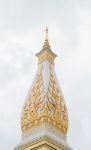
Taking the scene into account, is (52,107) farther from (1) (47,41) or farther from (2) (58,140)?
(1) (47,41)

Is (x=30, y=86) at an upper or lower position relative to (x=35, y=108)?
upper

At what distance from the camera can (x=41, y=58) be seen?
33.8m

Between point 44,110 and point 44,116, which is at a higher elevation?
point 44,110

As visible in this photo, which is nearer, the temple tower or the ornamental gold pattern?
the temple tower

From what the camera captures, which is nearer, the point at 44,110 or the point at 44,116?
the point at 44,116

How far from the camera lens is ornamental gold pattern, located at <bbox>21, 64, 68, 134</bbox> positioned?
29984 millimetres

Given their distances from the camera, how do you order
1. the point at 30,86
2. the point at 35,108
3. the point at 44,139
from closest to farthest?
the point at 44,139, the point at 35,108, the point at 30,86

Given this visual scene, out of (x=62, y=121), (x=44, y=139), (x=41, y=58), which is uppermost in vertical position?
(x=41, y=58)

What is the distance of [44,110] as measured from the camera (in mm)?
29906

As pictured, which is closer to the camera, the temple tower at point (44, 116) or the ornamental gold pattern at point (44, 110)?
the temple tower at point (44, 116)

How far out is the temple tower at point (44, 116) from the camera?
29312 millimetres

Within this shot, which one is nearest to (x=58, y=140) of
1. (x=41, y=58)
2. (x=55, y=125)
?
(x=55, y=125)

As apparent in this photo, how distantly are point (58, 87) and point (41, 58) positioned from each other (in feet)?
9.10

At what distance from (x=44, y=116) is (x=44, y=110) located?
40 cm
